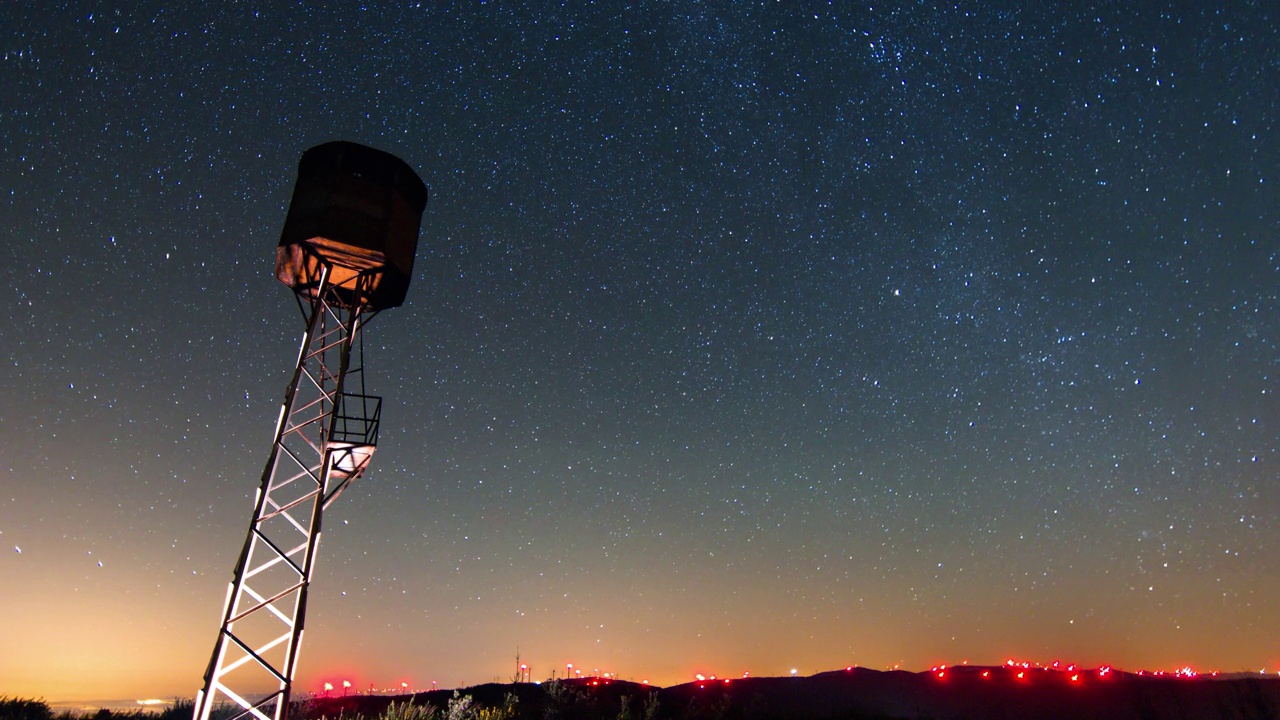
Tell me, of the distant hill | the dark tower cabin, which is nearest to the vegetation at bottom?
the distant hill

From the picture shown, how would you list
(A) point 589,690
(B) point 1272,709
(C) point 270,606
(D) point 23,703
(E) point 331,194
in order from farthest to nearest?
(A) point 589,690
(B) point 1272,709
(D) point 23,703
(E) point 331,194
(C) point 270,606

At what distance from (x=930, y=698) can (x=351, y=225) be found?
112ft

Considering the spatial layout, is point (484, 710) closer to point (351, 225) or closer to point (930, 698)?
point (351, 225)

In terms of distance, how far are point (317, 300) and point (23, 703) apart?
14.2 meters

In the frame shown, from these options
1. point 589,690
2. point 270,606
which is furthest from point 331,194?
point 589,690

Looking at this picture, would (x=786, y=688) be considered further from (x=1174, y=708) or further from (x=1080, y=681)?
(x=1174, y=708)

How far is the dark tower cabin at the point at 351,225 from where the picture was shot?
1071cm

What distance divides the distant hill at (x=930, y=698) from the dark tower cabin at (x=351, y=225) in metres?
16.2

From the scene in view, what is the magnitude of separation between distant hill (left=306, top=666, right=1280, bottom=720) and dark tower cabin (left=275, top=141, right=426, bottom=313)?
639 inches

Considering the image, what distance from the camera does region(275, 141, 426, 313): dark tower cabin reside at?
422 inches

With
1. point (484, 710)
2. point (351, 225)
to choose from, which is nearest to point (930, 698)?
point (484, 710)

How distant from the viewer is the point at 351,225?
35.3 feet

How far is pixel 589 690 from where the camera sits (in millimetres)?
30875

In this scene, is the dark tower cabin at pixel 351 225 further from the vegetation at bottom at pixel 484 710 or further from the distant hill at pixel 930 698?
the distant hill at pixel 930 698
